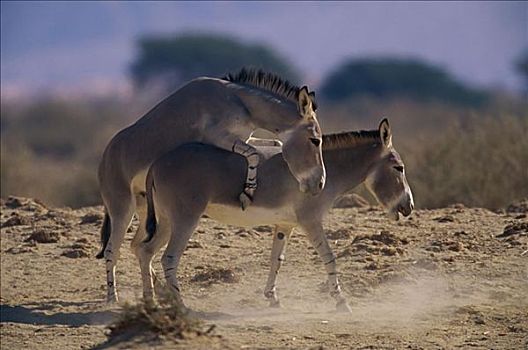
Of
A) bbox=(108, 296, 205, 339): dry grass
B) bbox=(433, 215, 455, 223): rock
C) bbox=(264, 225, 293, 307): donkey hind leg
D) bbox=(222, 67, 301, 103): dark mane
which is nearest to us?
bbox=(108, 296, 205, 339): dry grass

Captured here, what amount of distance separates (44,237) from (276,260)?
461cm

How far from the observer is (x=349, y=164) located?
1355 cm

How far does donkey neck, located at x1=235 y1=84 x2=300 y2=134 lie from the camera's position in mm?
13188

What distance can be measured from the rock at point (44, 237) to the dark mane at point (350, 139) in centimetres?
499

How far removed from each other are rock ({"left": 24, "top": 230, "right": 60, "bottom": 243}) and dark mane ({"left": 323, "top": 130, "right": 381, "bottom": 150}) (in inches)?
196

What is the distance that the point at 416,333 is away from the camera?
11.9 m

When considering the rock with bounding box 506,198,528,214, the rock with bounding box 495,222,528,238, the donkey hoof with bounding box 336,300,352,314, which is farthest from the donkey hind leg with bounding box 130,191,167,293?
the rock with bounding box 506,198,528,214

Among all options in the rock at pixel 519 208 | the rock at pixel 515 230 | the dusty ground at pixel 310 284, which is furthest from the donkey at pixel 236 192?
the rock at pixel 519 208

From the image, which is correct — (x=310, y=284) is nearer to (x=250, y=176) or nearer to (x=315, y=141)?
(x=250, y=176)

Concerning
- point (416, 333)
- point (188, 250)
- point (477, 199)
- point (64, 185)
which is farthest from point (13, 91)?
point (416, 333)

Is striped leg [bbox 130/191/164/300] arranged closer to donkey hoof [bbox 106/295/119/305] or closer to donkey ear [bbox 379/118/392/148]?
donkey hoof [bbox 106/295/119/305]

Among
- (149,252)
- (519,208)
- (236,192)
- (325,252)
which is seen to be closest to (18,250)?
(149,252)

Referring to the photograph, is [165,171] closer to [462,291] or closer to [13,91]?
[462,291]

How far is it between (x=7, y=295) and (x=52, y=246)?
2.10 meters
